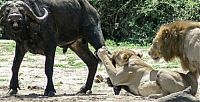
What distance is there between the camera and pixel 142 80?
1047 cm

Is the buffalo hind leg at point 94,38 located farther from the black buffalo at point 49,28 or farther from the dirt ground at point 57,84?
the dirt ground at point 57,84

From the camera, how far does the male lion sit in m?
9.64

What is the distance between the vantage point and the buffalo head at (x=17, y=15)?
1064 cm

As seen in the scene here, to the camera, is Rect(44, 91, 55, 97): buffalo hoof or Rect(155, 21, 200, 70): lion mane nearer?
Rect(155, 21, 200, 70): lion mane

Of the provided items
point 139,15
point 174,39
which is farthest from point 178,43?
point 139,15

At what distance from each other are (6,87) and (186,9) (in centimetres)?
1351

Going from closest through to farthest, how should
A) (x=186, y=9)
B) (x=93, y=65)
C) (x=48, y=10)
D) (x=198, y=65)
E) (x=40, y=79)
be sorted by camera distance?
(x=198, y=65)
(x=48, y=10)
(x=93, y=65)
(x=40, y=79)
(x=186, y=9)

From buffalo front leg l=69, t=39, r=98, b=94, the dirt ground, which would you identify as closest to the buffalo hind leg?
buffalo front leg l=69, t=39, r=98, b=94

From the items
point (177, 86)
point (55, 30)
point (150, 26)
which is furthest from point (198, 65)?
point (150, 26)

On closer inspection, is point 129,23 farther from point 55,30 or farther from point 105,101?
point 105,101

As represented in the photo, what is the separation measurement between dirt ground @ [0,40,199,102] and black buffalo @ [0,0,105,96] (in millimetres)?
419

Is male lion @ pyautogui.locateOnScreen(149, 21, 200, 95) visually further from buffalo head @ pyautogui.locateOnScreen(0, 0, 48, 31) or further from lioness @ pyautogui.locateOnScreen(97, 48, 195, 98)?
buffalo head @ pyautogui.locateOnScreen(0, 0, 48, 31)

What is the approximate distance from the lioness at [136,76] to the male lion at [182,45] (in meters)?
0.30

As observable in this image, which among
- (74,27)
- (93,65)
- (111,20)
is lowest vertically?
(111,20)
